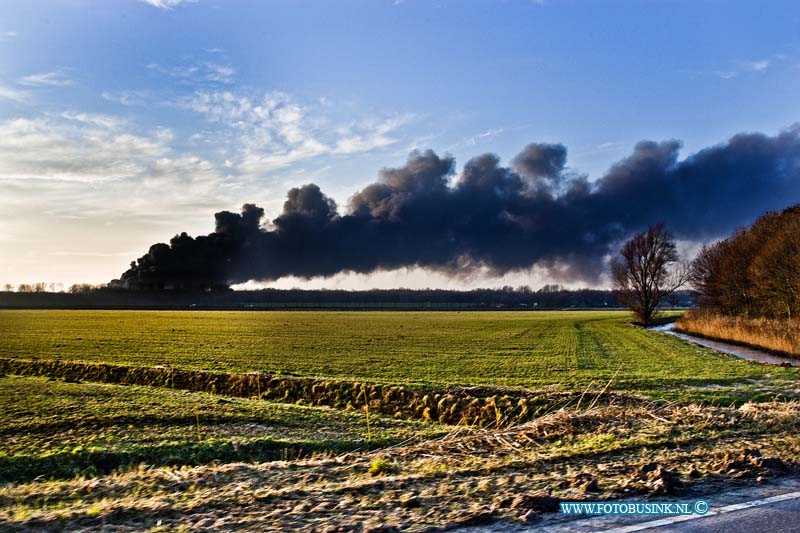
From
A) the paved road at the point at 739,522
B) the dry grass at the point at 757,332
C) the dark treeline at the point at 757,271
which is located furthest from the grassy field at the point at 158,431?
the dark treeline at the point at 757,271

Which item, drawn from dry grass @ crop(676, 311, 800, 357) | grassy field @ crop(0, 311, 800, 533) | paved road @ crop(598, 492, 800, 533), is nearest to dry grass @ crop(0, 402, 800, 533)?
grassy field @ crop(0, 311, 800, 533)

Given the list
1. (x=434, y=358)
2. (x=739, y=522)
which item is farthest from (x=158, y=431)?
(x=434, y=358)

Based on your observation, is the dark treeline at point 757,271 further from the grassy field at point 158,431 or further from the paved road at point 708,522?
the paved road at point 708,522

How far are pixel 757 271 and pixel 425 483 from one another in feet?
210

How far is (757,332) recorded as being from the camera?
4844 cm

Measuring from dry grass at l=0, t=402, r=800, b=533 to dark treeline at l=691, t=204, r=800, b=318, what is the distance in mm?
53172

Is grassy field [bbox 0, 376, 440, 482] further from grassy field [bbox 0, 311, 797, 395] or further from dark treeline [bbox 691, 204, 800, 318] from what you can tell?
dark treeline [bbox 691, 204, 800, 318]

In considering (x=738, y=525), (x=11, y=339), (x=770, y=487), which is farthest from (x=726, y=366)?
(x=11, y=339)

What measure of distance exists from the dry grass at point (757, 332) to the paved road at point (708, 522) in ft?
126

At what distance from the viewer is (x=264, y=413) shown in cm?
1881

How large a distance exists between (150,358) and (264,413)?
20.0 metres

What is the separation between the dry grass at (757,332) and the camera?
41606mm

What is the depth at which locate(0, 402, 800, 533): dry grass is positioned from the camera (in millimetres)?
7129

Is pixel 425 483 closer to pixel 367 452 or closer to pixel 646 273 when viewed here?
pixel 367 452
